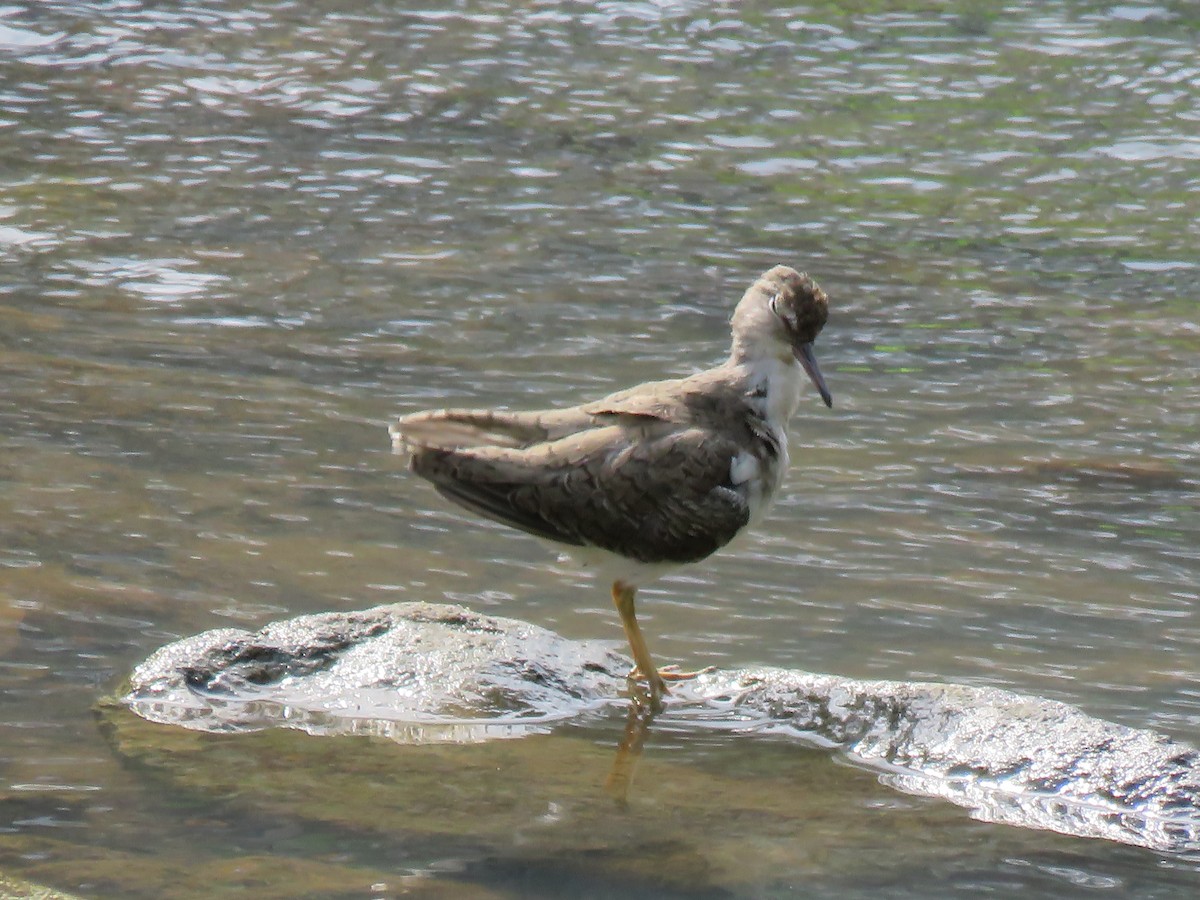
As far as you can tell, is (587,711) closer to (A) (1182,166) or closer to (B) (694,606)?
(B) (694,606)

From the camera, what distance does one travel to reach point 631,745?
6352 mm

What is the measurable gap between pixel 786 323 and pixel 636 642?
1369 millimetres

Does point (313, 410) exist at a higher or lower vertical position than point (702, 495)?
lower

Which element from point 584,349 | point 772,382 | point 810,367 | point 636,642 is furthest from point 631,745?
point 584,349

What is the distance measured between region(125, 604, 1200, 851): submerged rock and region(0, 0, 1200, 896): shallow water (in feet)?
0.61

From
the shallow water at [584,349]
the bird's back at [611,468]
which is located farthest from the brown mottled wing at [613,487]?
the shallow water at [584,349]

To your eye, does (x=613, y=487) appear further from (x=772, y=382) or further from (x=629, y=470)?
(x=772, y=382)

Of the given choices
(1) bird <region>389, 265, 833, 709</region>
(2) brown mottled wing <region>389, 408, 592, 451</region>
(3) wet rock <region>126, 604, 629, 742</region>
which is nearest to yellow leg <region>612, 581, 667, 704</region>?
(1) bird <region>389, 265, 833, 709</region>

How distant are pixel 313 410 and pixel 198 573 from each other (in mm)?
2100

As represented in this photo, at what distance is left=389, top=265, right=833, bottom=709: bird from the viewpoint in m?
6.60

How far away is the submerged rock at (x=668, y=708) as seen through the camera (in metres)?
5.80

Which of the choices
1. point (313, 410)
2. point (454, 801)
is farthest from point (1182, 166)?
point (454, 801)

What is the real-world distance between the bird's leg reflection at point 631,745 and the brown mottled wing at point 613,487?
1.70ft

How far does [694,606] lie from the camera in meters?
7.82
